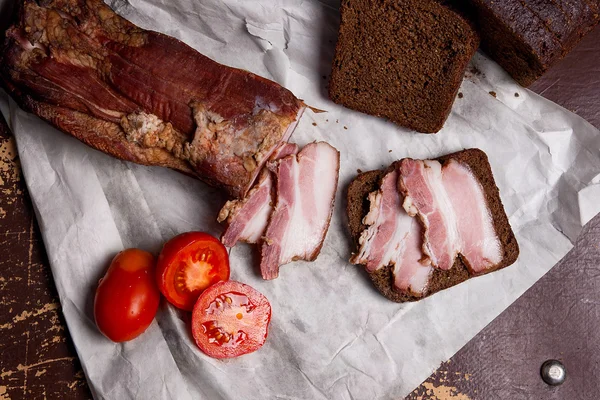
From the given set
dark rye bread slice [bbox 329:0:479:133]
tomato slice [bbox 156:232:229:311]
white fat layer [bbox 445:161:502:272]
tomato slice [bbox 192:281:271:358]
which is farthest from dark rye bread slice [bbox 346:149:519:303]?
tomato slice [bbox 156:232:229:311]

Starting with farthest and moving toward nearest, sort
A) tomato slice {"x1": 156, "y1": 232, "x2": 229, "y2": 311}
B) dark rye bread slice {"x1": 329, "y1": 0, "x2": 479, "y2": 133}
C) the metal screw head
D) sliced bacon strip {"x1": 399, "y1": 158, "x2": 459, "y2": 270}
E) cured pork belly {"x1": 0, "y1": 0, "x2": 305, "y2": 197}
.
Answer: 1. the metal screw head
2. sliced bacon strip {"x1": 399, "y1": 158, "x2": 459, "y2": 270}
3. tomato slice {"x1": 156, "y1": 232, "x2": 229, "y2": 311}
4. dark rye bread slice {"x1": 329, "y1": 0, "x2": 479, "y2": 133}
5. cured pork belly {"x1": 0, "y1": 0, "x2": 305, "y2": 197}

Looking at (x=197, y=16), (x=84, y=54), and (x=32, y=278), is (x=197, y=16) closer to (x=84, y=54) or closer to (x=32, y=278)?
(x=84, y=54)

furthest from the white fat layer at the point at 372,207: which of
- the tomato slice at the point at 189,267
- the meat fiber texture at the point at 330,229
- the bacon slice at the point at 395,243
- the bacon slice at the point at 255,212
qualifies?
the tomato slice at the point at 189,267

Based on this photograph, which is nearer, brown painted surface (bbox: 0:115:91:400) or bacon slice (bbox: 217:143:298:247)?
bacon slice (bbox: 217:143:298:247)

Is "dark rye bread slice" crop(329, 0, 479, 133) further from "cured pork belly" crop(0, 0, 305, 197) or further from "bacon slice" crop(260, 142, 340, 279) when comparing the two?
"cured pork belly" crop(0, 0, 305, 197)

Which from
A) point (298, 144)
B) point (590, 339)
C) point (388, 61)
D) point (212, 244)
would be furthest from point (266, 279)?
point (590, 339)

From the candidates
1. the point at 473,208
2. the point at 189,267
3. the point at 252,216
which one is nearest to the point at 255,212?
the point at 252,216

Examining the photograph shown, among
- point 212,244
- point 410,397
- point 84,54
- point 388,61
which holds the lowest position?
point 410,397

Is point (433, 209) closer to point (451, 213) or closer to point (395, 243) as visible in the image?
point (451, 213)
